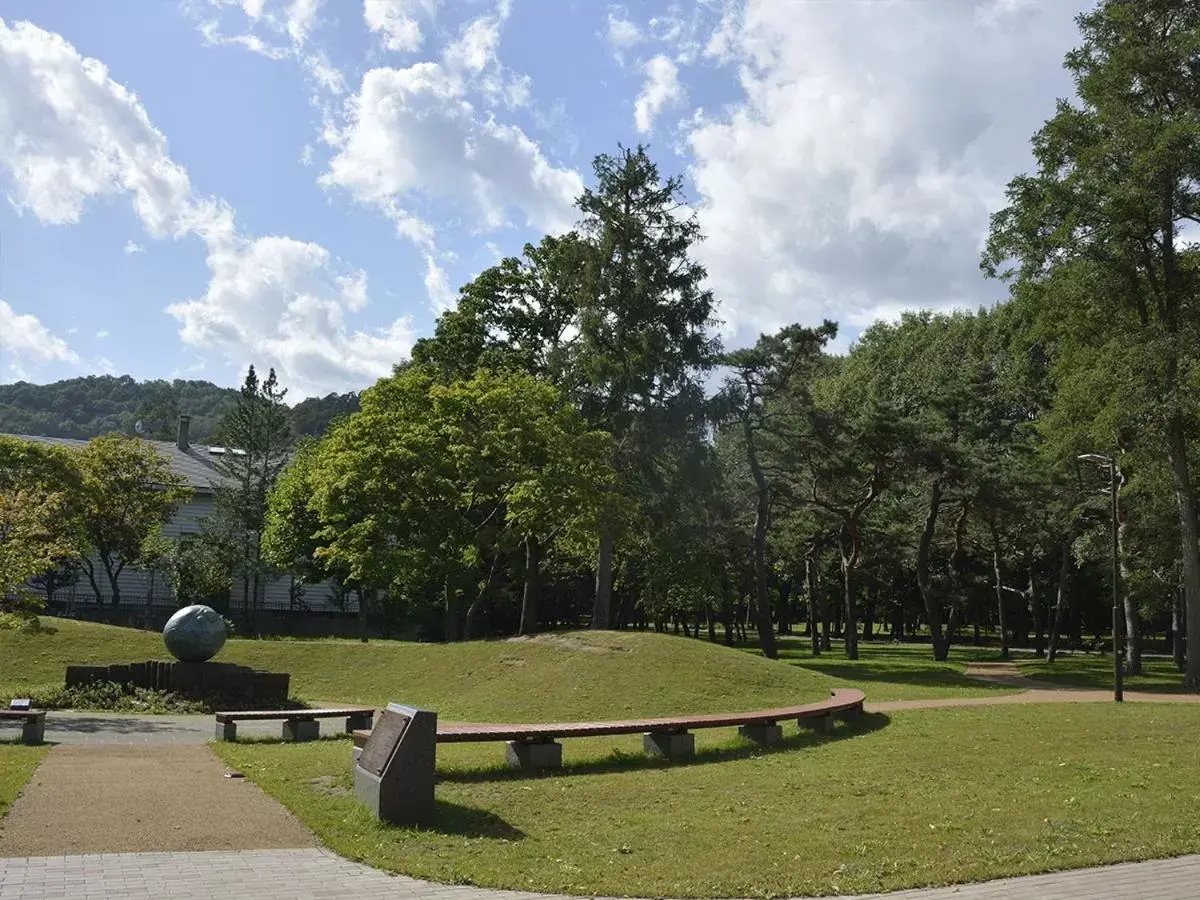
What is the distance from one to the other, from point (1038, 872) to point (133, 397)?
6225 inches

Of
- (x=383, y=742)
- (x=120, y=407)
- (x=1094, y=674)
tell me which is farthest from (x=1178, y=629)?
(x=120, y=407)

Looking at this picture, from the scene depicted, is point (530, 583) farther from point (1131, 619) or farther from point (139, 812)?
point (139, 812)

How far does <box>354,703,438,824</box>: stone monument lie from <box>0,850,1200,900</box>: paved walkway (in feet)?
3.39

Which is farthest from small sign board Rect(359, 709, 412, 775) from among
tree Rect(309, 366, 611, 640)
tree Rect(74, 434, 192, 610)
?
tree Rect(74, 434, 192, 610)

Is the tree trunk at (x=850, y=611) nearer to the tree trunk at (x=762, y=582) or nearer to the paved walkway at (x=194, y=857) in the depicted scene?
the tree trunk at (x=762, y=582)

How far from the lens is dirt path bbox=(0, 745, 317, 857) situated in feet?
27.4

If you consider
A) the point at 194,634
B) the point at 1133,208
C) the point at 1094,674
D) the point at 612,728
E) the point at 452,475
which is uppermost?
the point at 1133,208

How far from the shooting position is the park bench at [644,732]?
1234cm

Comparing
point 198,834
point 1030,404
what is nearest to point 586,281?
point 198,834

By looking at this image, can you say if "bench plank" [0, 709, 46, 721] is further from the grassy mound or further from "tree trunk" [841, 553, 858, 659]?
"tree trunk" [841, 553, 858, 659]

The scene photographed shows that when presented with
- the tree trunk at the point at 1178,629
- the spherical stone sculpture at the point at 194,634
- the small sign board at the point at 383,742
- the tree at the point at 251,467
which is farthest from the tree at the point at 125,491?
the tree trunk at the point at 1178,629

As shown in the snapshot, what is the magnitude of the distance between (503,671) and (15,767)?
41.2 feet

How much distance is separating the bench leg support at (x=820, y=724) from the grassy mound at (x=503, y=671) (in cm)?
326

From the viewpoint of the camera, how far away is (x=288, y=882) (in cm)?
731
